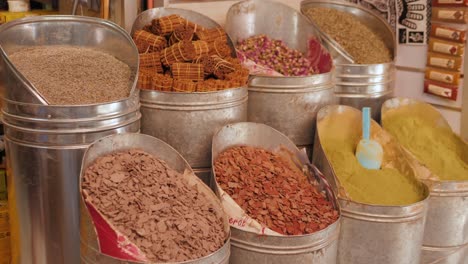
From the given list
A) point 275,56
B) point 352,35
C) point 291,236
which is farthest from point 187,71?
point 352,35

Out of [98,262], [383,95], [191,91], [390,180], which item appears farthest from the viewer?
[383,95]

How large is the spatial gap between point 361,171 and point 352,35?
79 cm

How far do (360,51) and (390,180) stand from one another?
2.35 ft

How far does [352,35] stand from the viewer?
2.55 meters

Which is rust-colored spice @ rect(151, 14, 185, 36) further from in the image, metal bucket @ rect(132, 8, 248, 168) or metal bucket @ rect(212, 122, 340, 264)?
metal bucket @ rect(212, 122, 340, 264)

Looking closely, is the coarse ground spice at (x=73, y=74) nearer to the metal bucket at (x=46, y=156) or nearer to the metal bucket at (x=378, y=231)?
the metal bucket at (x=46, y=156)

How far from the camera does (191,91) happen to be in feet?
5.97

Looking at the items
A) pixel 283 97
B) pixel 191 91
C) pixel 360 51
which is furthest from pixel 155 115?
pixel 360 51

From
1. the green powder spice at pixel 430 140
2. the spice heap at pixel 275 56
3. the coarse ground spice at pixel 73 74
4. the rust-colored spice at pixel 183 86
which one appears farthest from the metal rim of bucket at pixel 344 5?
the coarse ground spice at pixel 73 74

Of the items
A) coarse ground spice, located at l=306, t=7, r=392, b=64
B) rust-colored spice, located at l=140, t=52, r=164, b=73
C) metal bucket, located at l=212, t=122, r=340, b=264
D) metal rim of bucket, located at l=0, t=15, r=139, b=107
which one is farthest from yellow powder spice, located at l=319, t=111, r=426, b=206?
metal rim of bucket, located at l=0, t=15, r=139, b=107

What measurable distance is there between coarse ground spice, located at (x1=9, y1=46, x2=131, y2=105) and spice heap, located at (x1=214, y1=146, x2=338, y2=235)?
38 cm

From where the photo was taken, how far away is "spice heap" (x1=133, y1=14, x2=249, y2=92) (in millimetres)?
1855

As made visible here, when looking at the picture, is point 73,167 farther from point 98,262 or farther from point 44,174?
point 98,262

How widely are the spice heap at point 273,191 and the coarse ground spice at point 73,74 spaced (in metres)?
0.38
